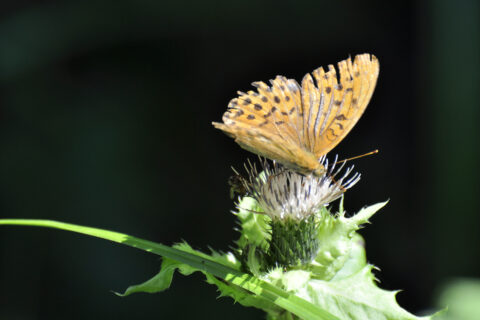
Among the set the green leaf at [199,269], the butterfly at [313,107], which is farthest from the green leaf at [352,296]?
the butterfly at [313,107]

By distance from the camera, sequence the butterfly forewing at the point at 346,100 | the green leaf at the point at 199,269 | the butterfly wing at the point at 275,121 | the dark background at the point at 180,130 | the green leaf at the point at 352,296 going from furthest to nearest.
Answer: the dark background at the point at 180,130
the butterfly forewing at the point at 346,100
the butterfly wing at the point at 275,121
the green leaf at the point at 352,296
the green leaf at the point at 199,269

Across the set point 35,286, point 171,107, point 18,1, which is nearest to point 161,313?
point 35,286

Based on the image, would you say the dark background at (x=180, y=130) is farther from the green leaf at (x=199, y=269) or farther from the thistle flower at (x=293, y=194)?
the green leaf at (x=199, y=269)

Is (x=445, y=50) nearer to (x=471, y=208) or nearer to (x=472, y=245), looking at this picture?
(x=471, y=208)

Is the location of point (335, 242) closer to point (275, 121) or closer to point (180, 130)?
point (275, 121)

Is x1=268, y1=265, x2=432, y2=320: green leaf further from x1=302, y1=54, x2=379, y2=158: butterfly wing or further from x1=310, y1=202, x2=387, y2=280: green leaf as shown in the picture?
x1=302, y1=54, x2=379, y2=158: butterfly wing

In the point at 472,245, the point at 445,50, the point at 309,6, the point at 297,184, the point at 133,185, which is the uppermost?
the point at 309,6

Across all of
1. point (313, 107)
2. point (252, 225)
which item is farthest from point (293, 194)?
point (313, 107)
